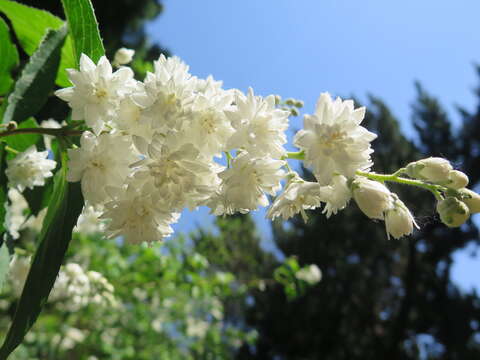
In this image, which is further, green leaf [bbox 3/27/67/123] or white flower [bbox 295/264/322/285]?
white flower [bbox 295/264/322/285]

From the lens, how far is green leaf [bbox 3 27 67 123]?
0.86 m

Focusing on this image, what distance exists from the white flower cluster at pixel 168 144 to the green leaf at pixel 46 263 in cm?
8

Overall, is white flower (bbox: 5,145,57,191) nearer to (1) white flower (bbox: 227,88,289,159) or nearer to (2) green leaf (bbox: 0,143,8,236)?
(2) green leaf (bbox: 0,143,8,236)

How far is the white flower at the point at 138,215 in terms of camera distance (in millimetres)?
666

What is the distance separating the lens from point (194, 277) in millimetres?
2717

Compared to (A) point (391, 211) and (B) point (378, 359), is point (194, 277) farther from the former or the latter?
(B) point (378, 359)

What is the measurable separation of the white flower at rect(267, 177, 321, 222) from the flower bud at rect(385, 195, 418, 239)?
104mm

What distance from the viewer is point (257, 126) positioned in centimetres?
63

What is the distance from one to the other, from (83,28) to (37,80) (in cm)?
19

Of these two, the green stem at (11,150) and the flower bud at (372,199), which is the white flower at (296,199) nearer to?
the flower bud at (372,199)

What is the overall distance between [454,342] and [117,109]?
11.6 meters

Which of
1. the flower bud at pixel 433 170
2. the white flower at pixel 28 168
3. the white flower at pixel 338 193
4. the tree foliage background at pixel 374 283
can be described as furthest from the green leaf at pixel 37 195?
the tree foliage background at pixel 374 283

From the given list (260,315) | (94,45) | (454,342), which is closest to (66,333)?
(94,45)

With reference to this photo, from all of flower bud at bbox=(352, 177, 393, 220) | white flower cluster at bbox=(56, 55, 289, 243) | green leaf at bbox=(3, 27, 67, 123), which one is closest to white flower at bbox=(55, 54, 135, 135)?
white flower cluster at bbox=(56, 55, 289, 243)
